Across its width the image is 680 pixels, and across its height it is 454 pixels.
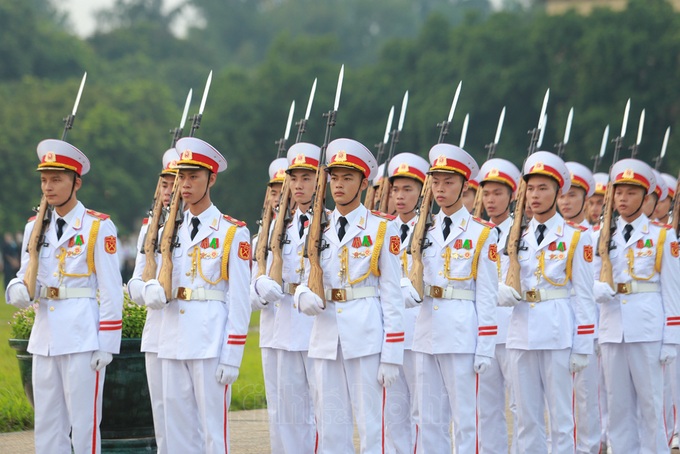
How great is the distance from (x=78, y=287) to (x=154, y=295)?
0.62 m

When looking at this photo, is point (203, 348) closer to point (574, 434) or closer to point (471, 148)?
point (574, 434)

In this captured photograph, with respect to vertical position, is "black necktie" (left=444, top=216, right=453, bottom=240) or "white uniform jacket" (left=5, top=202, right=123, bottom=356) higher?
"black necktie" (left=444, top=216, right=453, bottom=240)

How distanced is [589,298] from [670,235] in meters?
1.43

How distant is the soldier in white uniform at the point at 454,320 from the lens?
31.1ft

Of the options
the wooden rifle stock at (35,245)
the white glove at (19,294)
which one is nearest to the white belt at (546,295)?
the wooden rifle stock at (35,245)

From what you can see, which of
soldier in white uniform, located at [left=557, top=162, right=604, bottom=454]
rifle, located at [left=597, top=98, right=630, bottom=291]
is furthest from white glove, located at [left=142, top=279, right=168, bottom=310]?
rifle, located at [left=597, top=98, right=630, bottom=291]

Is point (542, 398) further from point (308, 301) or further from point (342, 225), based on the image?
point (308, 301)

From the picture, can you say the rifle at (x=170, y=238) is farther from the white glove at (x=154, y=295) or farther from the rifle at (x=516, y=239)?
the rifle at (x=516, y=239)

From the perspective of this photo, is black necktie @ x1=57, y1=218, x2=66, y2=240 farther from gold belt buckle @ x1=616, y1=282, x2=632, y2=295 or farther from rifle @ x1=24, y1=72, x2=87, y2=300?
gold belt buckle @ x1=616, y1=282, x2=632, y2=295

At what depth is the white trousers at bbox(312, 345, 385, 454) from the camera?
28.5ft

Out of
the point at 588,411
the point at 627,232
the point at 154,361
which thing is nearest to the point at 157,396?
the point at 154,361

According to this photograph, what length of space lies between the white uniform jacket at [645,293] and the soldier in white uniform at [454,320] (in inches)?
70.3

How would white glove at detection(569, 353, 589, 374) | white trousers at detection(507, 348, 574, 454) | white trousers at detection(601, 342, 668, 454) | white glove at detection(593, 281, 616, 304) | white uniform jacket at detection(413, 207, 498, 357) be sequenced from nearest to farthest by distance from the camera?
white uniform jacket at detection(413, 207, 498, 357) < white trousers at detection(507, 348, 574, 454) < white glove at detection(569, 353, 589, 374) < white trousers at detection(601, 342, 668, 454) < white glove at detection(593, 281, 616, 304)

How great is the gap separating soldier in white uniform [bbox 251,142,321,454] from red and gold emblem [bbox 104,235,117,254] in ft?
3.42
